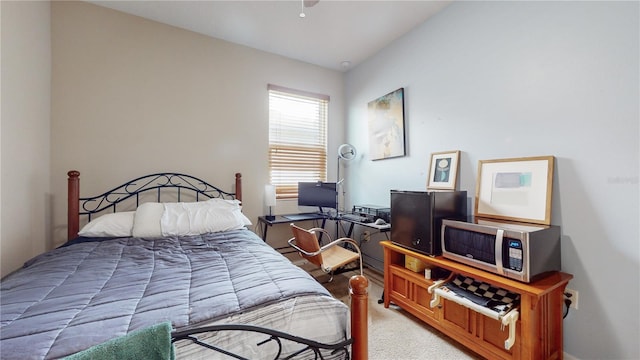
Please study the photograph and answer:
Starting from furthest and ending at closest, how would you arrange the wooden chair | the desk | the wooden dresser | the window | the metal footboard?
the window → the desk → the wooden chair → the wooden dresser → the metal footboard

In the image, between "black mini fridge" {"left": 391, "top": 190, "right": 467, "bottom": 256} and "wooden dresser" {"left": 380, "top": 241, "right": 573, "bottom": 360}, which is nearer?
"wooden dresser" {"left": 380, "top": 241, "right": 573, "bottom": 360}

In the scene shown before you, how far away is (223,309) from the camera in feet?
3.01

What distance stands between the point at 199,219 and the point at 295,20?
84.4 inches

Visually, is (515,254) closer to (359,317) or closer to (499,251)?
(499,251)

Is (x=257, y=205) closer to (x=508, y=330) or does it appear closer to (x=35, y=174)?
(x=35, y=174)

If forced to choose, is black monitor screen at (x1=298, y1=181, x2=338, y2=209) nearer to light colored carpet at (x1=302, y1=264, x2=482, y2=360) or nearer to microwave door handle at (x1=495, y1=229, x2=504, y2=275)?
light colored carpet at (x1=302, y1=264, x2=482, y2=360)

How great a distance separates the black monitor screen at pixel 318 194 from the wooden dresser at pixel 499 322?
50.6 inches

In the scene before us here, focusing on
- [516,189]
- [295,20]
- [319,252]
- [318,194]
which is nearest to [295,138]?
[318,194]

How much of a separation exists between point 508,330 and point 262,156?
274 centimetres

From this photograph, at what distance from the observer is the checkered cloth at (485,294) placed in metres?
1.46

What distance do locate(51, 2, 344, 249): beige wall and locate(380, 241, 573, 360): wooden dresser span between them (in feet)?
6.64

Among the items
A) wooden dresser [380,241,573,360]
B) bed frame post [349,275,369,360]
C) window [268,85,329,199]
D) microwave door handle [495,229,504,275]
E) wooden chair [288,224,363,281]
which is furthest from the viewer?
window [268,85,329,199]

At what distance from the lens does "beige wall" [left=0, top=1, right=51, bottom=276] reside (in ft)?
5.23

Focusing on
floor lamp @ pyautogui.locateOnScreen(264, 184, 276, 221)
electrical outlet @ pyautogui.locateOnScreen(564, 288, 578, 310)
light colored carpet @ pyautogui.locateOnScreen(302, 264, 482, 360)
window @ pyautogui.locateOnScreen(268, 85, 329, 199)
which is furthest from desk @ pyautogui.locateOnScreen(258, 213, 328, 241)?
electrical outlet @ pyautogui.locateOnScreen(564, 288, 578, 310)
